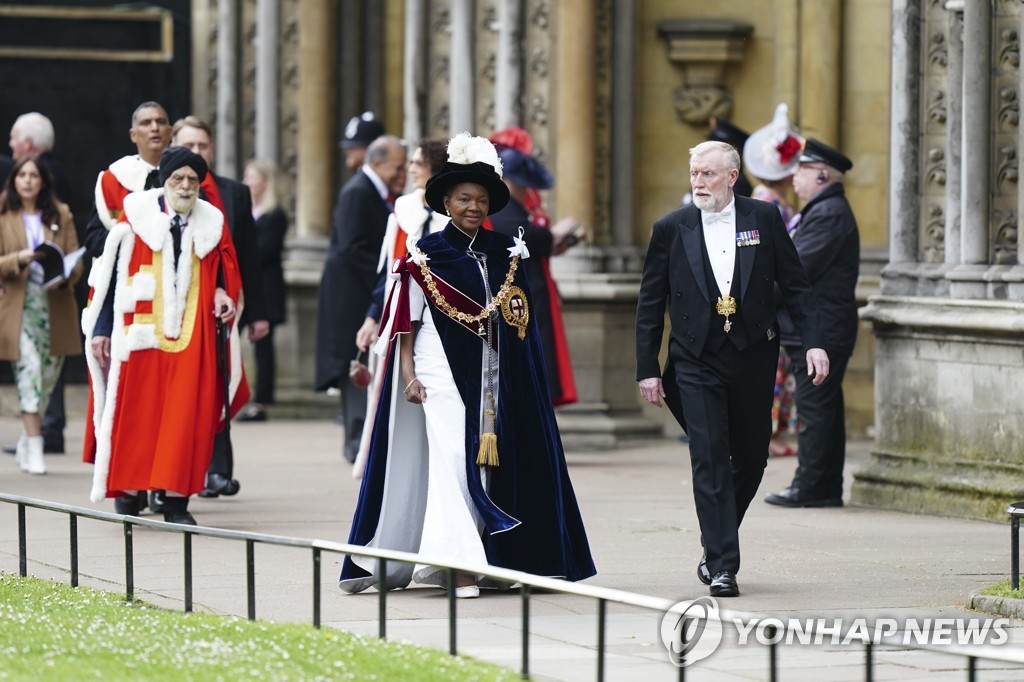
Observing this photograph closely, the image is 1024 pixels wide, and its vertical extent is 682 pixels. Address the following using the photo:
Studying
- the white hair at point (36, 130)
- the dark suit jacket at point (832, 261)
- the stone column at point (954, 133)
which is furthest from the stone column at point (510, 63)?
the stone column at point (954, 133)

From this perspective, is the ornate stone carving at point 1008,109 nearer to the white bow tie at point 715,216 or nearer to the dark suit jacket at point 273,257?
the white bow tie at point 715,216

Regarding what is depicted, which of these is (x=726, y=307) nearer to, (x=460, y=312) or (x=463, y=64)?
(x=460, y=312)

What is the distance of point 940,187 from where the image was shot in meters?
12.3

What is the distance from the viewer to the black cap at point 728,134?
15.0 m

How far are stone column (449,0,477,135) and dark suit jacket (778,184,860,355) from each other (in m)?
5.01

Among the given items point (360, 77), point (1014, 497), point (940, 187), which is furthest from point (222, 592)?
point (360, 77)

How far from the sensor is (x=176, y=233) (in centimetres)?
1105

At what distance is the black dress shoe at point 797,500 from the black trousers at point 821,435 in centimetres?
2

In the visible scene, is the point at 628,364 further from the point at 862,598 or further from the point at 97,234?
the point at 862,598

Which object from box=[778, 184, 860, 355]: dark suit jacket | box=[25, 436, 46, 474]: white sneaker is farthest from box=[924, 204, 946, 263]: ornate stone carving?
box=[25, 436, 46, 474]: white sneaker

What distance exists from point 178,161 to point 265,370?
7.55m

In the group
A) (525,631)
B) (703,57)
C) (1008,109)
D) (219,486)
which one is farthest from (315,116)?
(525,631)

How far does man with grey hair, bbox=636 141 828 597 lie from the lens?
926 centimetres

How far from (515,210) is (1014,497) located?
3880 millimetres
